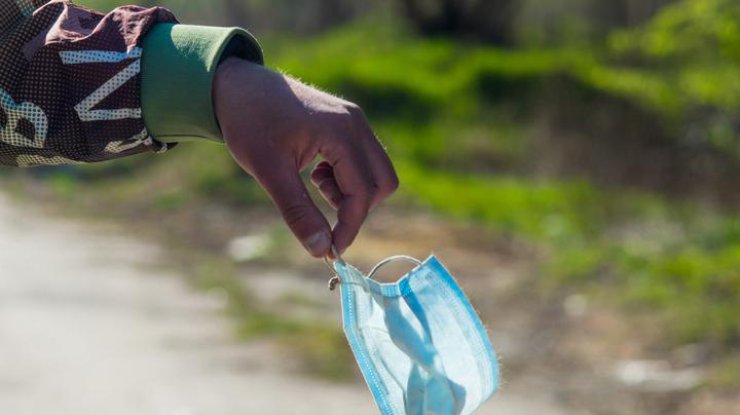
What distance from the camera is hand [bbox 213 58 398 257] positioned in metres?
1.47

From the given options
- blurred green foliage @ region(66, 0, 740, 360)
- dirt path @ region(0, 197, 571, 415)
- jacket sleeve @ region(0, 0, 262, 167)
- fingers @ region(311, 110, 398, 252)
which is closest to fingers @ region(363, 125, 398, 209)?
fingers @ region(311, 110, 398, 252)

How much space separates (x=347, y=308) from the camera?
174 centimetres

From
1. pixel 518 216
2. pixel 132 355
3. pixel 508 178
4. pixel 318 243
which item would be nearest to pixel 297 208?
pixel 318 243

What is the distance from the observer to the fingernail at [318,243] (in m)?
1.56

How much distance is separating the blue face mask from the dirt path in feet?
10.7

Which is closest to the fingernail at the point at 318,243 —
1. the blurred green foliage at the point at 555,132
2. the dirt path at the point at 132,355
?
the dirt path at the point at 132,355

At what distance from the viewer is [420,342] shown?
5.75 feet

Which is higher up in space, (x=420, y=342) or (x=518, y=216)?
(x=518, y=216)

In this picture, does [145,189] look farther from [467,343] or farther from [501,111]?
[467,343]

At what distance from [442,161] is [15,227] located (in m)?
3.89

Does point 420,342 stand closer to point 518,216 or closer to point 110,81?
point 110,81

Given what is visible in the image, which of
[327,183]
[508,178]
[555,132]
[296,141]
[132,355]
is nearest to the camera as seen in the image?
[296,141]

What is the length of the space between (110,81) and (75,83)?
4 cm

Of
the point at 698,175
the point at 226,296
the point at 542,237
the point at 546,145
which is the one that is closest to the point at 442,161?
the point at 546,145
